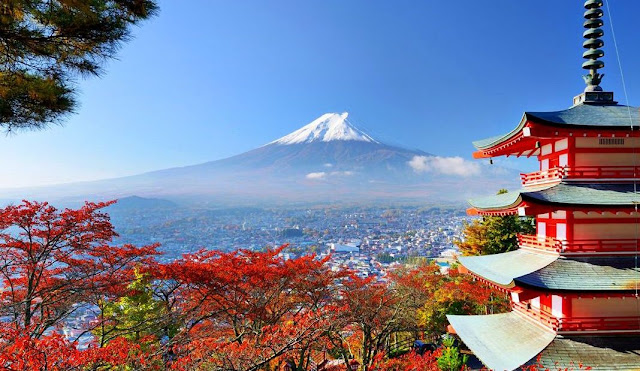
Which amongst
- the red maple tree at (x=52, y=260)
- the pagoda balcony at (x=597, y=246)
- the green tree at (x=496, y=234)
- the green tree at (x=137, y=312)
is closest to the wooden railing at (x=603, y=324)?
the pagoda balcony at (x=597, y=246)

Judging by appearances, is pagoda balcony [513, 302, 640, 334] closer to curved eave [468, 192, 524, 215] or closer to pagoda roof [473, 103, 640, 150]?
curved eave [468, 192, 524, 215]

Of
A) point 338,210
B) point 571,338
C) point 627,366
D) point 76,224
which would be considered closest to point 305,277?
point 76,224

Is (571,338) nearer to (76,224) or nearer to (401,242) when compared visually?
(76,224)

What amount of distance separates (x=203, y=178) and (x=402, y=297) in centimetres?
11603

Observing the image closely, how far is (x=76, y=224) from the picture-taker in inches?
349

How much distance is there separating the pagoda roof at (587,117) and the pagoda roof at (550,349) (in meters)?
3.68

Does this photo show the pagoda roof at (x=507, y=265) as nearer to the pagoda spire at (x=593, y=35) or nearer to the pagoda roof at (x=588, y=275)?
the pagoda roof at (x=588, y=275)

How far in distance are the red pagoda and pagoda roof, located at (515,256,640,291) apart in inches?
0.7

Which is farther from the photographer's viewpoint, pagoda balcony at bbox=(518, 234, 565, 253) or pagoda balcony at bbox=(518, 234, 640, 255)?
pagoda balcony at bbox=(518, 234, 565, 253)

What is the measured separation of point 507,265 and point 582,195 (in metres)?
1.97

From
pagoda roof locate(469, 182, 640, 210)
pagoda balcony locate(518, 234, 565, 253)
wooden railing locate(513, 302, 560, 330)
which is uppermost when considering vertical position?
pagoda roof locate(469, 182, 640, 210)

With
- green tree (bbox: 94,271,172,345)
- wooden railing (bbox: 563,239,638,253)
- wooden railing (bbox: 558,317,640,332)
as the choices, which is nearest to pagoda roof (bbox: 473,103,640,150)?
wooden railing (bbox: 563,239,638,253)

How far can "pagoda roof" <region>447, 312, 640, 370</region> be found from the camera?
19.2 ft

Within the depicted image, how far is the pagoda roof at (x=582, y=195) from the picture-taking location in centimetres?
613
